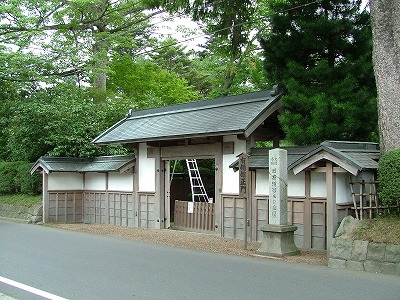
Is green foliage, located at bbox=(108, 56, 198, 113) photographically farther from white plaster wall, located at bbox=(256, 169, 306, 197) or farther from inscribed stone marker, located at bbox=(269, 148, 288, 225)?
inscribed stone marker, located at bbox=(269, 148, 288, 225)

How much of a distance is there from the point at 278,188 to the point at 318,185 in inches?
53.9

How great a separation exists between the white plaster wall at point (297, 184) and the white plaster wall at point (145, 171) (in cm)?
597

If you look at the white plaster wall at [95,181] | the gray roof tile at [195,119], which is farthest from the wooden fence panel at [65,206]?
the gray roof tile at [195,119]

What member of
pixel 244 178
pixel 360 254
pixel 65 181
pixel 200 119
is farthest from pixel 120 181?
pixel 360 254

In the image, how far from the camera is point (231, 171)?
14234mm

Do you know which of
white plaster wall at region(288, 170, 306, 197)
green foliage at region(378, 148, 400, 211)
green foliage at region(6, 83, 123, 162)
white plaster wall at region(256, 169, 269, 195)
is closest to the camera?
green foliage at region(378, 148, 400, 211)

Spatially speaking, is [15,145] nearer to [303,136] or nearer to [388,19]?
[303,136]

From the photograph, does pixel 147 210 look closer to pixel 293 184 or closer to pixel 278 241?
pixel 293 184

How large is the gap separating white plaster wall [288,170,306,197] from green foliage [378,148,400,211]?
7.70ft

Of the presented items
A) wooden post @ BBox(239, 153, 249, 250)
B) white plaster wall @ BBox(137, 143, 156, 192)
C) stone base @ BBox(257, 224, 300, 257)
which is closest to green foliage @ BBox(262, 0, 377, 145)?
wooden post @ BBox(239, 153, 249, 250)

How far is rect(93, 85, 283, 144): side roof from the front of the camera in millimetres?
13401

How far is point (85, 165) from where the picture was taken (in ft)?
63.2

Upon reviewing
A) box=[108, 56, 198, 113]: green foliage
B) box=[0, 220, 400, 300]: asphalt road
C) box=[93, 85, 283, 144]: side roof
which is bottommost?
box=[0, 220, 400, 300]: asphalt road

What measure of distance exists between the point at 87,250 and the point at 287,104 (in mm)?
6781
